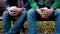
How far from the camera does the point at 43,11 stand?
12.0ft

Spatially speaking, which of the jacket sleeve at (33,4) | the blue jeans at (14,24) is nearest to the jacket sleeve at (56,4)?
the jacket sleeve at (33,4)

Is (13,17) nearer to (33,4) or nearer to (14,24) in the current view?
(14,24)

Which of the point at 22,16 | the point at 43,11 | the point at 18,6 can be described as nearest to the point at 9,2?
the point at 18,6

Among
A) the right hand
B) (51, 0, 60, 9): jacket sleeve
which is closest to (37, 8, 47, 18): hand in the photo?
(51, 0, 60, 9): jacket sleeve

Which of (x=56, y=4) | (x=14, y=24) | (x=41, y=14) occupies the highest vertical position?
(x=56, y=4)

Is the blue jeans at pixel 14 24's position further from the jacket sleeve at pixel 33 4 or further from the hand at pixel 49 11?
the hand at pixel 49 11

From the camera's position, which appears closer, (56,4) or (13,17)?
(56,4)

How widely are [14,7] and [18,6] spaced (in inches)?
8.8

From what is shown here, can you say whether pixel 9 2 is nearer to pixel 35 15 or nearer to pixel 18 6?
pixel 18 6

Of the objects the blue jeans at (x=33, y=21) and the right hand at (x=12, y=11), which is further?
the right hand at (x=12, y=11)

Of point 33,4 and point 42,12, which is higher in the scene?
point 33,4

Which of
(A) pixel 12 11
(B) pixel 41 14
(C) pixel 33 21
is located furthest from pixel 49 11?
(A) pixel 12 11

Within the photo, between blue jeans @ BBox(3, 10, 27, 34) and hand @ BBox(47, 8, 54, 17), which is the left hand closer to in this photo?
hand @ BBox(47, 8, 54, 17)

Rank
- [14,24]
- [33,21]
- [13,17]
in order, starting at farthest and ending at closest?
[13,17]
[14,24]
[33,21]
